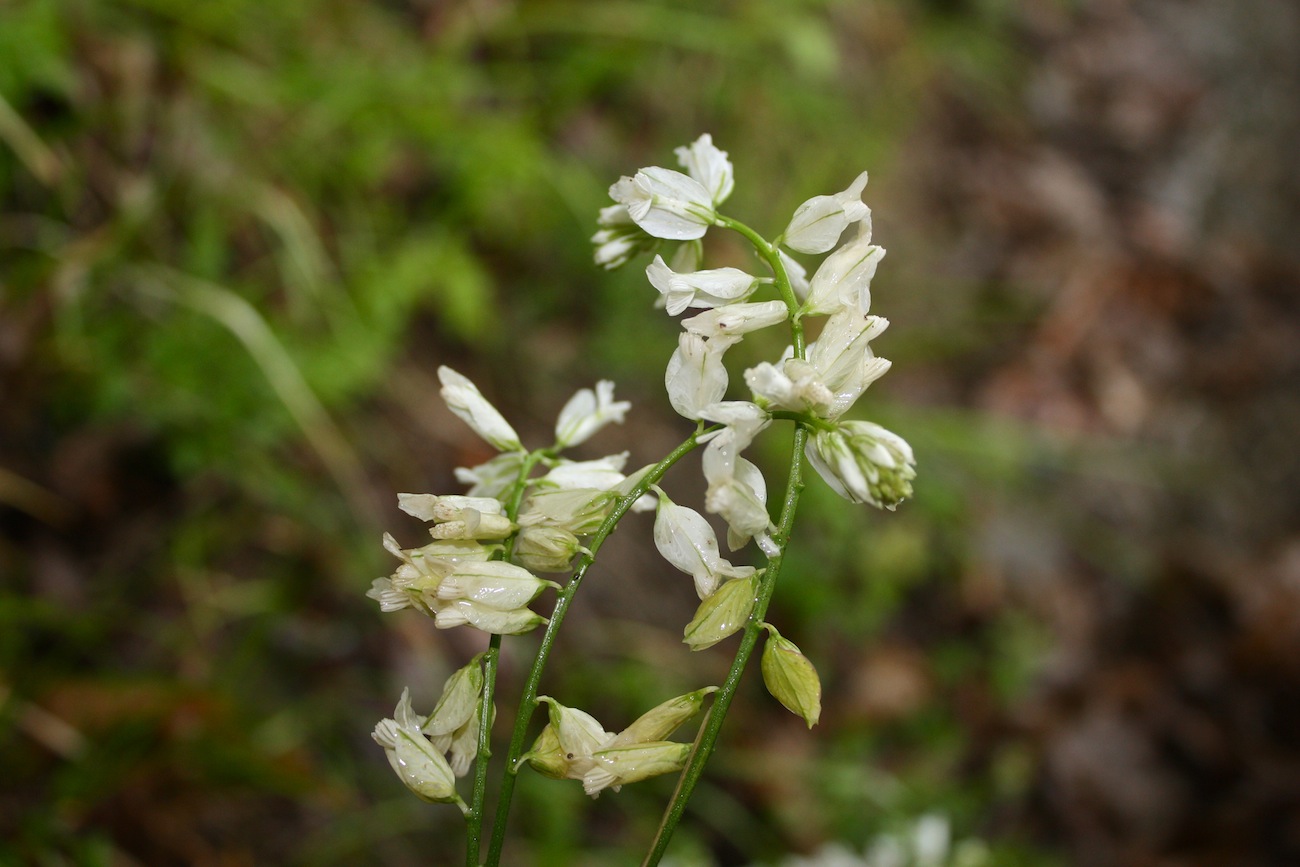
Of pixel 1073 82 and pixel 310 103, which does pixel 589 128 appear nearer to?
pixel 310 103

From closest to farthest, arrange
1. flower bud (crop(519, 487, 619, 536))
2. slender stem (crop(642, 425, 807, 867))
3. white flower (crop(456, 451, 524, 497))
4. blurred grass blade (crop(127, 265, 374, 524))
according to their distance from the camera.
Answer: slender stem (crop(642, 425, 807, 867)) < flower bud (crop(519, 487, 619, 536)) < white flower (crop(456, 451, 524, 497)) < blurred grass blade (crop(127, 265, 374, 524))

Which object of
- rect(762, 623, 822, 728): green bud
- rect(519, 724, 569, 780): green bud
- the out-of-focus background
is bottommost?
the out-of-focus background

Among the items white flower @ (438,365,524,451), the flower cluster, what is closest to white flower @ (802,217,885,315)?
the flower cluster

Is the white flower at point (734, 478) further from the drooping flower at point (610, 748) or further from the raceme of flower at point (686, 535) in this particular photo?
the drooping flower at point (610, 748)

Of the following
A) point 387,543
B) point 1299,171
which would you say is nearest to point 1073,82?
point 1299,171

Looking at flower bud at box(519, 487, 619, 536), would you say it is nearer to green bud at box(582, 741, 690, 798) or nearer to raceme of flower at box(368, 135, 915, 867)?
raceme of flower at box(368, 135, 915, 867)

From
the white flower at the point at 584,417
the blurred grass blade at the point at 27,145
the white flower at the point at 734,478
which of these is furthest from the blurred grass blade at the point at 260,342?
the white flower at the point at 734,478
